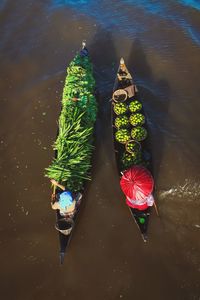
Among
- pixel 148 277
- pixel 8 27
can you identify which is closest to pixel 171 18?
pixel 8 27

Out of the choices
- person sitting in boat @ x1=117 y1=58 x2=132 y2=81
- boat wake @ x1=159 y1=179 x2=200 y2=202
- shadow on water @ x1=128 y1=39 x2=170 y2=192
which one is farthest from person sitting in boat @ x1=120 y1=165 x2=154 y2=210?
person sitting in boat @ x1=117 y1=58 x2=132 y2=81

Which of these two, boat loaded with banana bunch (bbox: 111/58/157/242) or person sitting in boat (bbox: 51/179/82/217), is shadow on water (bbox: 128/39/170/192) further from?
person sitting in boat (bbox: 51/179/82/217)

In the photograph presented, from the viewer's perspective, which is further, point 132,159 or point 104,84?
point 104,84

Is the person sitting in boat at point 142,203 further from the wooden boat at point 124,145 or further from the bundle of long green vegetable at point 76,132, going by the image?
the bundle of long green vegetable at point 76,132

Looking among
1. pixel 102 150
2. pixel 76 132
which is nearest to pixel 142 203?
pixel 76 132

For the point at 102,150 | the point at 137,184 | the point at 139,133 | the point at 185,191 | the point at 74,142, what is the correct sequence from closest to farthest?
the point at 137,184 < the point at 74,142 < the point at 139,133 < the point at 185,191 < the point at 102,150

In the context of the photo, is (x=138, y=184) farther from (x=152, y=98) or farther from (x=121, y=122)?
(x=152, y=98)
